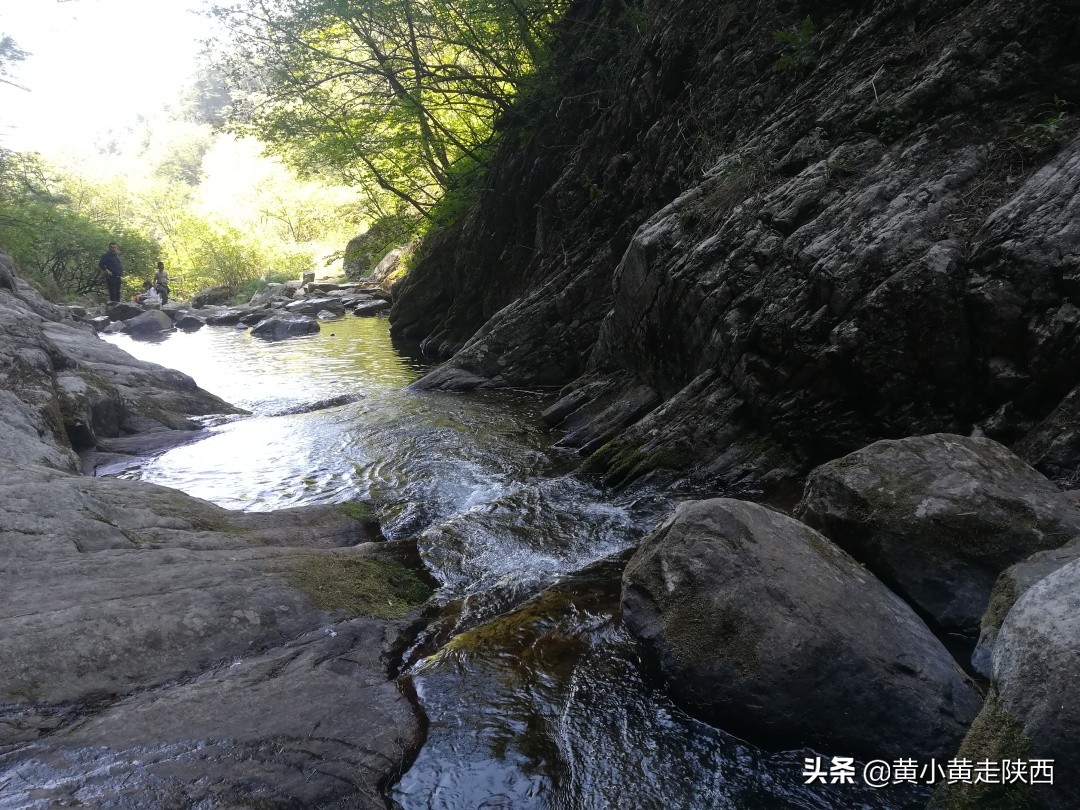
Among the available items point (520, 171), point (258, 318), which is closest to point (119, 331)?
point (258, 318)

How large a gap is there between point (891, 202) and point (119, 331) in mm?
30956

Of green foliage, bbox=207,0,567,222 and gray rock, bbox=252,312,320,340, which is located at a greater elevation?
green foliage, bbox=207,0,567,222

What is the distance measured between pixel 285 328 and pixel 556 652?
913 inches

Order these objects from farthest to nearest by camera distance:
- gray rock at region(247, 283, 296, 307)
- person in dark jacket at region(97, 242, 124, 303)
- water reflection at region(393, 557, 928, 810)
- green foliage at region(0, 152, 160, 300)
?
1. gray rock at region(247, 283, 296, 307)
2. person in dark jacket at region(97, 242, 124, 303)
3. green foliage at region(0, 152, 160, 300)
4. water reflection at region(393, 557, 928, 810)

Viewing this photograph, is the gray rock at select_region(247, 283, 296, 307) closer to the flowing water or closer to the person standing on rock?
the person standing on rock

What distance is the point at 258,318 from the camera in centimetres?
3125

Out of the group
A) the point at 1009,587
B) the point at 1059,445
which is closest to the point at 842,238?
the point at 1059,445

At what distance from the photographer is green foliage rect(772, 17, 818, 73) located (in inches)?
370

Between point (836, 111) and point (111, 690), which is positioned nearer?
point (111, 690)

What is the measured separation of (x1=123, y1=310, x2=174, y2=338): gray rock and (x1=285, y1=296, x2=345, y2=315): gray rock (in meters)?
5.26

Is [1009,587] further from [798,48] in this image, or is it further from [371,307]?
[371,307]

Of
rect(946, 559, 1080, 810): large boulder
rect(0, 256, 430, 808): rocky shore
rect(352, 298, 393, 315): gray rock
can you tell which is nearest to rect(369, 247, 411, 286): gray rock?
rect(352, 298, 393, 315): gray rock

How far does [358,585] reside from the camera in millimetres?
5008

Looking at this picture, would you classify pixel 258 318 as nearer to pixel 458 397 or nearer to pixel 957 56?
pixel 458 397
